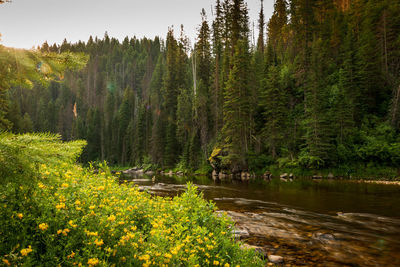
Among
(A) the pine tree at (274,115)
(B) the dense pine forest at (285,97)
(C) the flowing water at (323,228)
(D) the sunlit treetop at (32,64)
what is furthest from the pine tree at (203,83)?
(D) the sunlit treetop at (32,64)

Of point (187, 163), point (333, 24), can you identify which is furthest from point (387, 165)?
point (333, 24)

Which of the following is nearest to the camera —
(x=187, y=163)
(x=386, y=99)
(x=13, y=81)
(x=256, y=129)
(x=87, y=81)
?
(x=13, y=81)

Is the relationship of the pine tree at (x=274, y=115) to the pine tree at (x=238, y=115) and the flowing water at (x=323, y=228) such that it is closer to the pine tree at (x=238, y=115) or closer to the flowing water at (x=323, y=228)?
the pine tree at (x=238, y=115)

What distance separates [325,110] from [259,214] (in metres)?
23.7

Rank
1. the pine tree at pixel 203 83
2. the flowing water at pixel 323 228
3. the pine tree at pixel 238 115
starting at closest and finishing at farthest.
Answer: the flowing water at pixel 323 228
the pine tree at pixel 238 115
the pine tree at pixel 203 83

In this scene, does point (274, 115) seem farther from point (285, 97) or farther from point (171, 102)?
point (171, 102)

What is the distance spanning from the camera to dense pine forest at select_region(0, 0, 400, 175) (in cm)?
2762

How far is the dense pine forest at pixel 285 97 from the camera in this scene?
27.6 meters

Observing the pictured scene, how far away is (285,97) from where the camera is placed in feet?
114

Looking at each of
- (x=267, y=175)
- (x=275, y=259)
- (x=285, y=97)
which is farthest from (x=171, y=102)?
(x=275, y=259)

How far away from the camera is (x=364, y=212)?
425 inches

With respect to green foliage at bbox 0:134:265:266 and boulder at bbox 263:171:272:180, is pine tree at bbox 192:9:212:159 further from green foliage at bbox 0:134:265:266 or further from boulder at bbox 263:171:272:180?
green foliage at bbox 0:134:265:266

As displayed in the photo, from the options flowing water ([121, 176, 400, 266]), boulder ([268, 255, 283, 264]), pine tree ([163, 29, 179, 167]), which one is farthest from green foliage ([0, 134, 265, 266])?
pine tree ([163, 29, 179, 167])

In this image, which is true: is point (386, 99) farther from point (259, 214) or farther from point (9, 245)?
point (9, 245)
